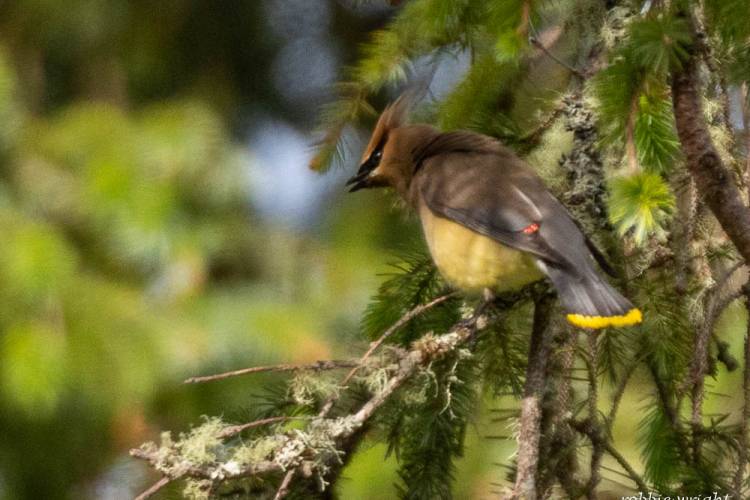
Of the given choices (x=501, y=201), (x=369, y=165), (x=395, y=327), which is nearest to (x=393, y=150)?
(x=369, y=165)

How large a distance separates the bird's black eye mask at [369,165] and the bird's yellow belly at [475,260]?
432mm

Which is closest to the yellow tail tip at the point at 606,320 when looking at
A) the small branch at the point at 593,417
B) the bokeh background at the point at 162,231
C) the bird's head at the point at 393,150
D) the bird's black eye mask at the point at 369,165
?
the small branch at the point at 593,417

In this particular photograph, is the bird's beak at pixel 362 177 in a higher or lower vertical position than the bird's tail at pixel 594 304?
higher

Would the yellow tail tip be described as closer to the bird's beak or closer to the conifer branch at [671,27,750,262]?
the conifer branch at [671,27,750,262]

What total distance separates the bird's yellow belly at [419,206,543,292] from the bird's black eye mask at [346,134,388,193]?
43 centimetres

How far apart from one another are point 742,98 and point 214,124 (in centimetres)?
155

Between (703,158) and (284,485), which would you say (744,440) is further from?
(284,485)

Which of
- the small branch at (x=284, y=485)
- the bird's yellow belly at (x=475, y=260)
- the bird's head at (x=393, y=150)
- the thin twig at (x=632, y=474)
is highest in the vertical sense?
the bird's head at (x=393, y=150)

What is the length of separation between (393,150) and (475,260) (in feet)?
1.89

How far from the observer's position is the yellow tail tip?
213 cm

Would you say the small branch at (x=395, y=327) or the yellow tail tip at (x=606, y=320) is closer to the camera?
the small branch at (x=395, y=327)

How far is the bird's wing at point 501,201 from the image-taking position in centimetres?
242

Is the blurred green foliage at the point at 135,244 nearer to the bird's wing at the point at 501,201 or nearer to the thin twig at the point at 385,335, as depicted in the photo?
the thin twig at the point at 385,335

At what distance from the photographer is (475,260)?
8.23 feet
